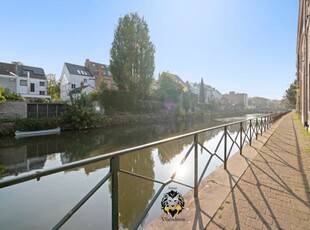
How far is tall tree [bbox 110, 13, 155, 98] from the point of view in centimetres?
2483

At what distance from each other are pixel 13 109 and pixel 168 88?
22819 millimetres

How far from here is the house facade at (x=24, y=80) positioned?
26.1 metres

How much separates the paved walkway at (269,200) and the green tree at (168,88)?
88.0ft

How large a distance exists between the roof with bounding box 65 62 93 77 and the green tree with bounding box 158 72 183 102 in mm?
13912

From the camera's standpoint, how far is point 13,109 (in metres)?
13.7

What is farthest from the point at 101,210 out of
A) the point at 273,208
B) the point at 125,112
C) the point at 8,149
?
the point at 125,112

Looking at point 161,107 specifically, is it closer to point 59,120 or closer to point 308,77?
point 59,120

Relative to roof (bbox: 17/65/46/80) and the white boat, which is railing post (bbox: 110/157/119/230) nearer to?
the white boat

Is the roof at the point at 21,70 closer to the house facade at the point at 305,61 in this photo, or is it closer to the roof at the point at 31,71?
the roof at the point at 31,71

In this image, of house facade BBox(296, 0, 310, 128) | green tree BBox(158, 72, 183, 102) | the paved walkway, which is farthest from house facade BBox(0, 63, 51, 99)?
house facade BBox(296, 0, 310, 128)

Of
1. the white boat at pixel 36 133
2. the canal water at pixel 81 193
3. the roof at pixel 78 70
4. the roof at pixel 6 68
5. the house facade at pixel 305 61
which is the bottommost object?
the canal water at pixel 81 193

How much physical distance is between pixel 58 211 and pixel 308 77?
1290 cm

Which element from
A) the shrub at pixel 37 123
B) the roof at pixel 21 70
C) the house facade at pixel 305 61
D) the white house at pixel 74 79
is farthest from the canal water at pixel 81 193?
the white house at pixel 74 79

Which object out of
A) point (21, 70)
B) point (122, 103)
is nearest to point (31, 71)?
point (21, 70)
